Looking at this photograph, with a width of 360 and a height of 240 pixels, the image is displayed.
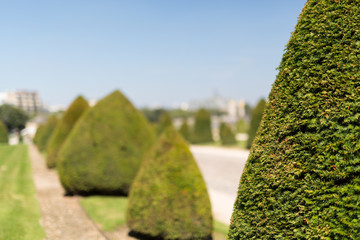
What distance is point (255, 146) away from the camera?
3.73m

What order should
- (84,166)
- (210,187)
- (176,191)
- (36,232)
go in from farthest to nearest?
(210,187)
(84,166)
(36,232)
(176,191)

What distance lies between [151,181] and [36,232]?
3.32 metres

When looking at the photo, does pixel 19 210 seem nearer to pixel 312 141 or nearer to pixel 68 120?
pixel 68 120

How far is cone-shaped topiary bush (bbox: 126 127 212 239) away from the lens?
623cm

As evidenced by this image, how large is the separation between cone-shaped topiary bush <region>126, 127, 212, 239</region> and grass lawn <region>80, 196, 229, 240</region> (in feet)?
4.55

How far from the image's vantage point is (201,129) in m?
38.0

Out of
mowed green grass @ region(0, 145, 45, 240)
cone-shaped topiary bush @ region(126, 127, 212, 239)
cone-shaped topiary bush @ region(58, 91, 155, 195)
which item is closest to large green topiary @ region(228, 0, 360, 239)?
cone-shaped topiary bush @ region(126, 127, 212, 239)

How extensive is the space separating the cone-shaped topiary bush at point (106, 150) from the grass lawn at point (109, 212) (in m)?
0.39

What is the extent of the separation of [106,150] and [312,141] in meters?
8.64

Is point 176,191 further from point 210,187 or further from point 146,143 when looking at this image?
point 210,187

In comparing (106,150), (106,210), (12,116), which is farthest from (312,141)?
(12,116)

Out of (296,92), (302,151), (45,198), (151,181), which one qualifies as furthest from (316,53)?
(45,198)

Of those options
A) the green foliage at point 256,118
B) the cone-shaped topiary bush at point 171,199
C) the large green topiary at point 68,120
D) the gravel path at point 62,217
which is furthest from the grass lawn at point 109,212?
the green foliage at point 256,118

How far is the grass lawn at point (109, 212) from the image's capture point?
7852mm
